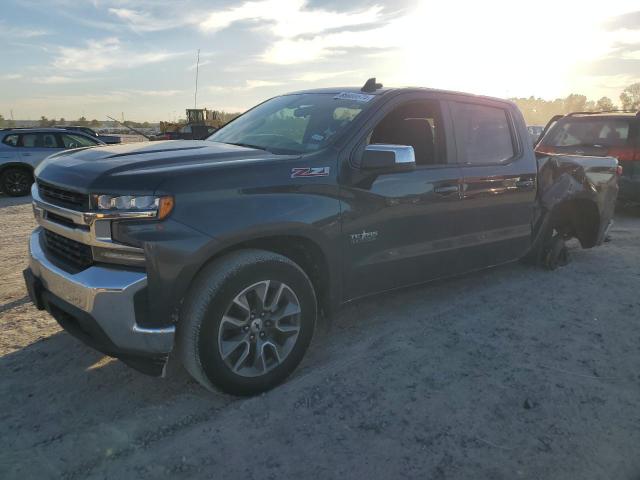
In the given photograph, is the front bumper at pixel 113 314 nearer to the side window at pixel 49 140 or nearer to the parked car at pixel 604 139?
the parked car at pixel 604 139

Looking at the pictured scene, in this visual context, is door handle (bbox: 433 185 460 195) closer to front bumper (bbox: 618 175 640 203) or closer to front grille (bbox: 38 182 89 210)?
front grille (bbox: 38 182 89 210)

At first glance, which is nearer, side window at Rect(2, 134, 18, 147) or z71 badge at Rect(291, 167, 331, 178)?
z71 badge at Rect(291, 167, 331, 178)

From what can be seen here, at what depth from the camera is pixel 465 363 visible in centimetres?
344

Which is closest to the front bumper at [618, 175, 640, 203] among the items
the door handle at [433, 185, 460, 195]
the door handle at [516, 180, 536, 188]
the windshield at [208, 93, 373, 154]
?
the door handle at [516, 180, 536, 188]

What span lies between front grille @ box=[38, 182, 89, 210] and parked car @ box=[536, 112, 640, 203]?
714 centimetres

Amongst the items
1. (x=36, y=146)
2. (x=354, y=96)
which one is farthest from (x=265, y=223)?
(x=36, y=146)

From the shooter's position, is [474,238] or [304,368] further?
[474,238]

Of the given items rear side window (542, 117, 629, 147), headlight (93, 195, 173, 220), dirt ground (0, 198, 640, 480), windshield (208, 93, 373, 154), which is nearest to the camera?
dirt ground (0, 198, 640, 480)

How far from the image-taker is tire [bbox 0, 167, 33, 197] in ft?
39.4

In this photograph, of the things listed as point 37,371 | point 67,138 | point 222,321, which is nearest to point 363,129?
→ point 222,321

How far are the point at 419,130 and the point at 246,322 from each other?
2.06 meters

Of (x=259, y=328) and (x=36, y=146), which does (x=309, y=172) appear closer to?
(x=259, y=328)

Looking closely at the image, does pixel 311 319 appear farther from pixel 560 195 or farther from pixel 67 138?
pixel 67 138

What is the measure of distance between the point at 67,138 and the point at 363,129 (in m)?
11.8
